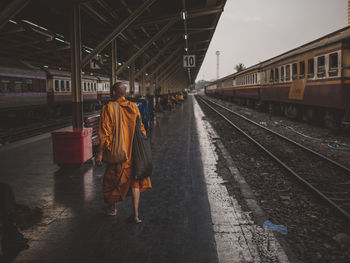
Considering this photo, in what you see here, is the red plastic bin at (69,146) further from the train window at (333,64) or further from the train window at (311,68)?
the train window at (311,68)

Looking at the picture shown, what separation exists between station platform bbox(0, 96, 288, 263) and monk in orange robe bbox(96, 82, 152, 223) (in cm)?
40

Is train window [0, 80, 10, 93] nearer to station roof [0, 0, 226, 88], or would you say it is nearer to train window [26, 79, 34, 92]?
station roof [0, 0, 226, 88]

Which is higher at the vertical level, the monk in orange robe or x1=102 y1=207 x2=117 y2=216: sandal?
the monk in orange robe

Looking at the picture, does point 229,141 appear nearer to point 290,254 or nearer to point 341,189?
point 341,189

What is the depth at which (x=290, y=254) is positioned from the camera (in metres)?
3.27

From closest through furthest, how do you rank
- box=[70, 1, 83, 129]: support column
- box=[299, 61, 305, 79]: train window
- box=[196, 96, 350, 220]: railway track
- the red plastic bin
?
1. box=[196, 96, 350, 220]: railway track
2. the red plastic bin
3. box=[70, 1, 83, 129]: support column
4. box=[299, 61, 305, 79]: train window

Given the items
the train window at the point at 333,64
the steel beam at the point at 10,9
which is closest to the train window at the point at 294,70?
the train window at the point at 333,64

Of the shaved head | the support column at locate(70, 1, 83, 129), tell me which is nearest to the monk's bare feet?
the shaved head

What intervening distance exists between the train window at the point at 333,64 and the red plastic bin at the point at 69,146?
28.8 ft

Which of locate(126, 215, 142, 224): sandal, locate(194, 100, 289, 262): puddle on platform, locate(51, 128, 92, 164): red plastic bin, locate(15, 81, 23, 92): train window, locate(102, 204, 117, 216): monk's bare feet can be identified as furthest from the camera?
locate(15, 81, 23, 92): train window

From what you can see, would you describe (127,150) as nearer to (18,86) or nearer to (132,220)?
(132,220)

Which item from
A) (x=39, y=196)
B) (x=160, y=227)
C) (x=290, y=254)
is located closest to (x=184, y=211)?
(x=160, y=227)

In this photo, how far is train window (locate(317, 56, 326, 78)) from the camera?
38.6 ft

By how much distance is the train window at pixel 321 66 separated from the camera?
1176 centimetres
